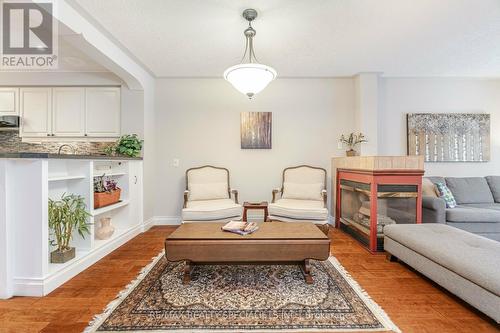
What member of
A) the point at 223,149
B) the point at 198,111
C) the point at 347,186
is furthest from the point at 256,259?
the point at 198,111

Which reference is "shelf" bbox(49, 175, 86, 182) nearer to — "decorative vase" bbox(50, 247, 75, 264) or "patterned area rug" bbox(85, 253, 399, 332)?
"decorative vase" bbox(50, 247, 75, 264)

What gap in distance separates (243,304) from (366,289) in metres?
1.05

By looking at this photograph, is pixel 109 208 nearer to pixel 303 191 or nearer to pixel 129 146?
pixel 129 146

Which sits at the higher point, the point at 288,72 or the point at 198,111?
the point at 288,72

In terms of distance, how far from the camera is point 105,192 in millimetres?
2881

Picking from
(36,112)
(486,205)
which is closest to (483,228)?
(486,205)

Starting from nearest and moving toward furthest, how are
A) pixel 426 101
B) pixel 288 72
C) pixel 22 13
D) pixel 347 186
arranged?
pixel 22 13
pixel 347 186
pixel 288 72
pixel 426 101

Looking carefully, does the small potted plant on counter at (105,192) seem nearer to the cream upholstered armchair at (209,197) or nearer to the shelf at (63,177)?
the shelf at (63,177)

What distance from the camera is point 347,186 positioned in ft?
11.7

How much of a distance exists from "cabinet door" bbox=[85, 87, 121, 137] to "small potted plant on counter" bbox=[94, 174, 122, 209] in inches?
41.6

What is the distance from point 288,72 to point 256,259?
2963mm

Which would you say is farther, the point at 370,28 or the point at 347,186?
the point at 347,186

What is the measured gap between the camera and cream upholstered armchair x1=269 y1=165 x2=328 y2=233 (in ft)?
10.3

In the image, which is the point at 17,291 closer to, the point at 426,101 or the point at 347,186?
the point at 347,186
